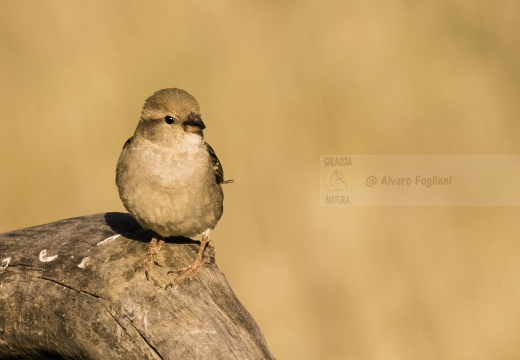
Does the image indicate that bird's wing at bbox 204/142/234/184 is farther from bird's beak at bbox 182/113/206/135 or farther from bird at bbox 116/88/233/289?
bird's beak at bbox 182/113/206/135

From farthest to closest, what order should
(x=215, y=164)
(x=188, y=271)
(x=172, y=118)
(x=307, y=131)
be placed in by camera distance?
(x=307, y=131) < (x=215, y=164) < (x=172, y=118) < (x=188, y=271)

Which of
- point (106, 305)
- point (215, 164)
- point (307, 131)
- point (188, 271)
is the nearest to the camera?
point (106, 305)

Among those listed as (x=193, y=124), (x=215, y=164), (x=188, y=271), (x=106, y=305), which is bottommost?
(x=106, y=305)

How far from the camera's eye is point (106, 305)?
256 inches

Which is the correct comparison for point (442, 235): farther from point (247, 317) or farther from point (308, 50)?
point (247, 317)

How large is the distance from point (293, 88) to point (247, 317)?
19.1 ft

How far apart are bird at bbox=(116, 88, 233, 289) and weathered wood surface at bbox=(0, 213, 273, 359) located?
222 mm

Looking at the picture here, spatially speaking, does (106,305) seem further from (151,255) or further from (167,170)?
(167,170)

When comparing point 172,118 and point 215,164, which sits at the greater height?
point 172,118

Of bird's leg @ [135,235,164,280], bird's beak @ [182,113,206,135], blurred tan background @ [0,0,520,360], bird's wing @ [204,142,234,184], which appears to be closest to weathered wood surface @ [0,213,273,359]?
bird's leg @ [135,235,164,280]

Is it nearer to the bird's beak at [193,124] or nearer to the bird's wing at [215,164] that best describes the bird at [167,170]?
the bird's beak at [193,124]

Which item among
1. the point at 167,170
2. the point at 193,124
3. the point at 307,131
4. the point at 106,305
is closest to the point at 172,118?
the point at 193,124

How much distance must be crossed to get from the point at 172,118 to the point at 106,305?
5.03 feet

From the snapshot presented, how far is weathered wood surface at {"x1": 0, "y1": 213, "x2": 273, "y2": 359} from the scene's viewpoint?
635 cm
